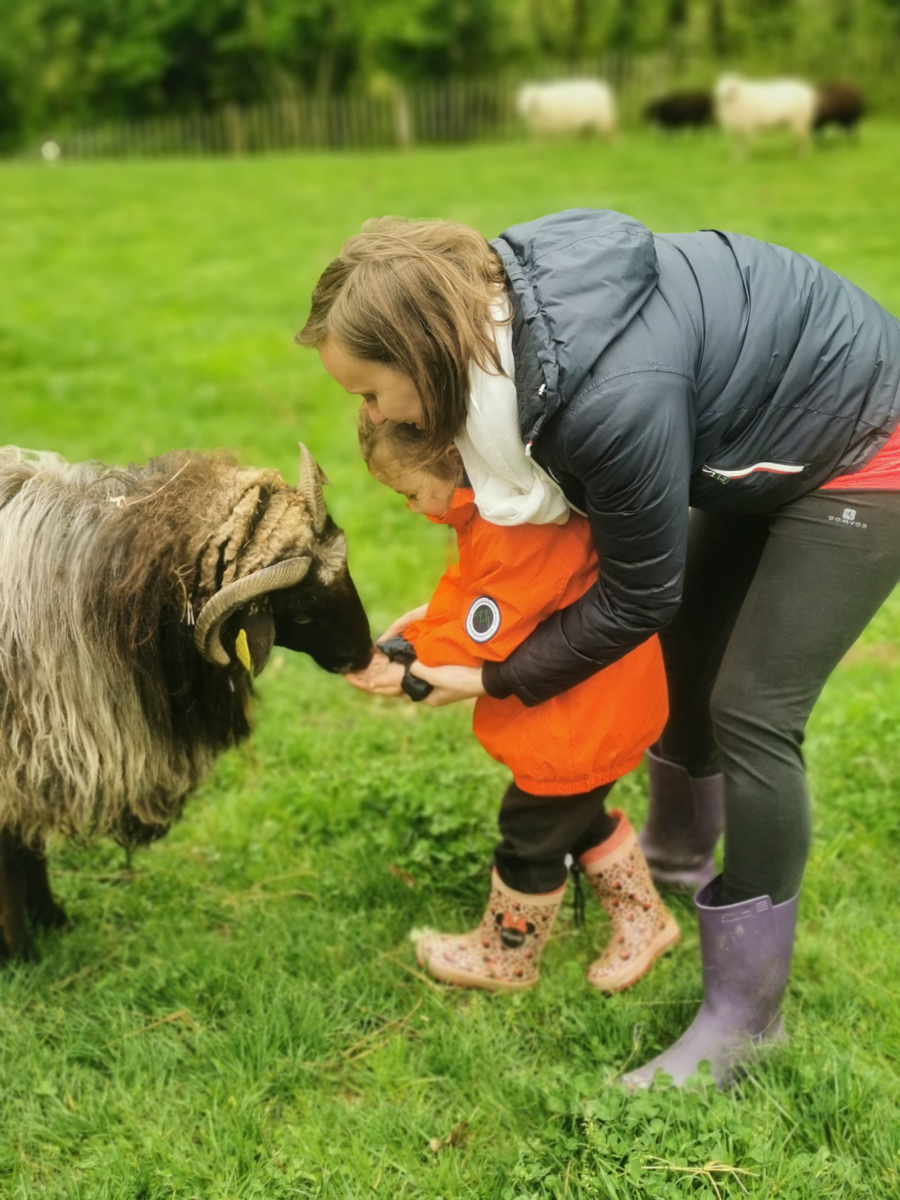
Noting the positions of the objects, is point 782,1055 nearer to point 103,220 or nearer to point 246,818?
point 246,818

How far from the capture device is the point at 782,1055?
2846 mm

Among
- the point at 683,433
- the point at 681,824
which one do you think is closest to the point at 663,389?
the point at 683,433

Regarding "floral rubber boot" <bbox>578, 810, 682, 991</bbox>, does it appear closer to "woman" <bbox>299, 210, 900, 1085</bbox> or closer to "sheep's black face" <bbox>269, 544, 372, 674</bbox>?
"woman" <bbox>299, 210, 900, 1085</bbox>

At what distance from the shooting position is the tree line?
3161 centimetres

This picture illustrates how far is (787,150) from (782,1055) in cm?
2071

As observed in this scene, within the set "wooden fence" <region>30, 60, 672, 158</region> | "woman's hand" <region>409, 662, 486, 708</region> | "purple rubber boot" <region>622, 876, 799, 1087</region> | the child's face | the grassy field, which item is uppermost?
the child's face

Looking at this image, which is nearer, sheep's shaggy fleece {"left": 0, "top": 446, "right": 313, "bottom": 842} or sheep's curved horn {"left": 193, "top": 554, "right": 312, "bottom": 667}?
sheep's curved horn {"left": 193, "top": 554, "right": 312, "bottom": 667}

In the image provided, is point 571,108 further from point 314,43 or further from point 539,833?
point 539,833

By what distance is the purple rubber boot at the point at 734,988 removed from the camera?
276 centimetres

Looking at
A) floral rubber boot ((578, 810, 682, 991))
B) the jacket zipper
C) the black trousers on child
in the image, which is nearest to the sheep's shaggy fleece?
the black trousers on child

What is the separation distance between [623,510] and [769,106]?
810 inches

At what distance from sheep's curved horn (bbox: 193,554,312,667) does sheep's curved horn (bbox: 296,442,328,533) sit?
0.17 meters

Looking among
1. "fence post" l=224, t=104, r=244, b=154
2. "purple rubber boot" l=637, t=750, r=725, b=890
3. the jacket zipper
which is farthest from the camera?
"fence post" l=224, t=104, r=244, b=154

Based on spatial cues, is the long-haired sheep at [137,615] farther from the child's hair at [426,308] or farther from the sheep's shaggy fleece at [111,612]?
the child's hair at [426,308]
